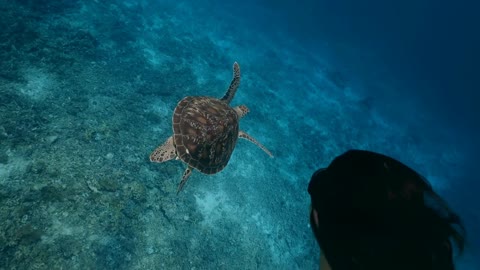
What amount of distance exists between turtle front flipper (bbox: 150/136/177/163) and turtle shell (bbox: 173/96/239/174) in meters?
0.29

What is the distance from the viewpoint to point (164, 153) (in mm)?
5262

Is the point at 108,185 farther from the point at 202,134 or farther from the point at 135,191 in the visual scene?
the point at 202,134

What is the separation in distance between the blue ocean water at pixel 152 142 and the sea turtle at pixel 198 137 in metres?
1.17

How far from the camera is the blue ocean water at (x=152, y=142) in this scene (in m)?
4.73

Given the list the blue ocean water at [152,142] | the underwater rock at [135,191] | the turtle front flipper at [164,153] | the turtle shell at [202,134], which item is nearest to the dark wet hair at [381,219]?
the blue ocean water at [152,142]

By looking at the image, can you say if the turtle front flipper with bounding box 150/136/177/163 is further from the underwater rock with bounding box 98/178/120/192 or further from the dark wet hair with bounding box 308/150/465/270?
the dark wet hair with bounding box 308/150/465/270

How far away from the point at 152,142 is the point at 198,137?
216 centimetres

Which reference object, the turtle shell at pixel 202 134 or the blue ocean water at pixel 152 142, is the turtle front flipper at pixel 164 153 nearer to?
the turtle shell at pixel 202 134

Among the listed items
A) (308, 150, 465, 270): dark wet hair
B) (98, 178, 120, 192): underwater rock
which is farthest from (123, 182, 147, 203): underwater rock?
(308, 150, 465, 270): dark wet hair

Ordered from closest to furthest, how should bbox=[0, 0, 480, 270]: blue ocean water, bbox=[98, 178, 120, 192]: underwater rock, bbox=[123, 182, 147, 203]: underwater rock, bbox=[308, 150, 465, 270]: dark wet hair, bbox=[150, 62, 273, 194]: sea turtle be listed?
bbox=[308, 150, 465, 270]: dark wet hair
bbox=[0, 0, 480, 270]: blue ocean water
bbox=[150, 62, 273, 194]: sea turtle
bbox=[98, 178, 120, 192]: underwater rock
bbox=[123, 182, 147, 203]: underwater rock

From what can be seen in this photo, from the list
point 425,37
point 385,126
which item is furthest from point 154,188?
point 425,37

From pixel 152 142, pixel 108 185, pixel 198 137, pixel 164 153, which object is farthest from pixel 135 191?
pixel 198 137

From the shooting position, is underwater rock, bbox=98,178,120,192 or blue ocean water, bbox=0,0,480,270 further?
underwater rock, bbox=98,178,120,192

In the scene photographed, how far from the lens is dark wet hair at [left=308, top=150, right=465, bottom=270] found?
1062 mm
